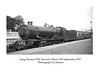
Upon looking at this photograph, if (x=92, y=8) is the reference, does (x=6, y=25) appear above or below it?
below

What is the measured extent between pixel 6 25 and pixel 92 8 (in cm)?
377

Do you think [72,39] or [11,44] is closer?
[11,44]

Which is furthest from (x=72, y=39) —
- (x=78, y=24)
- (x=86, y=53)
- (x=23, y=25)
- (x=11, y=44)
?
(x=11, y=44)

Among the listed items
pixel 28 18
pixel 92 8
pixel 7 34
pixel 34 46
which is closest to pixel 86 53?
pixel 92 8
